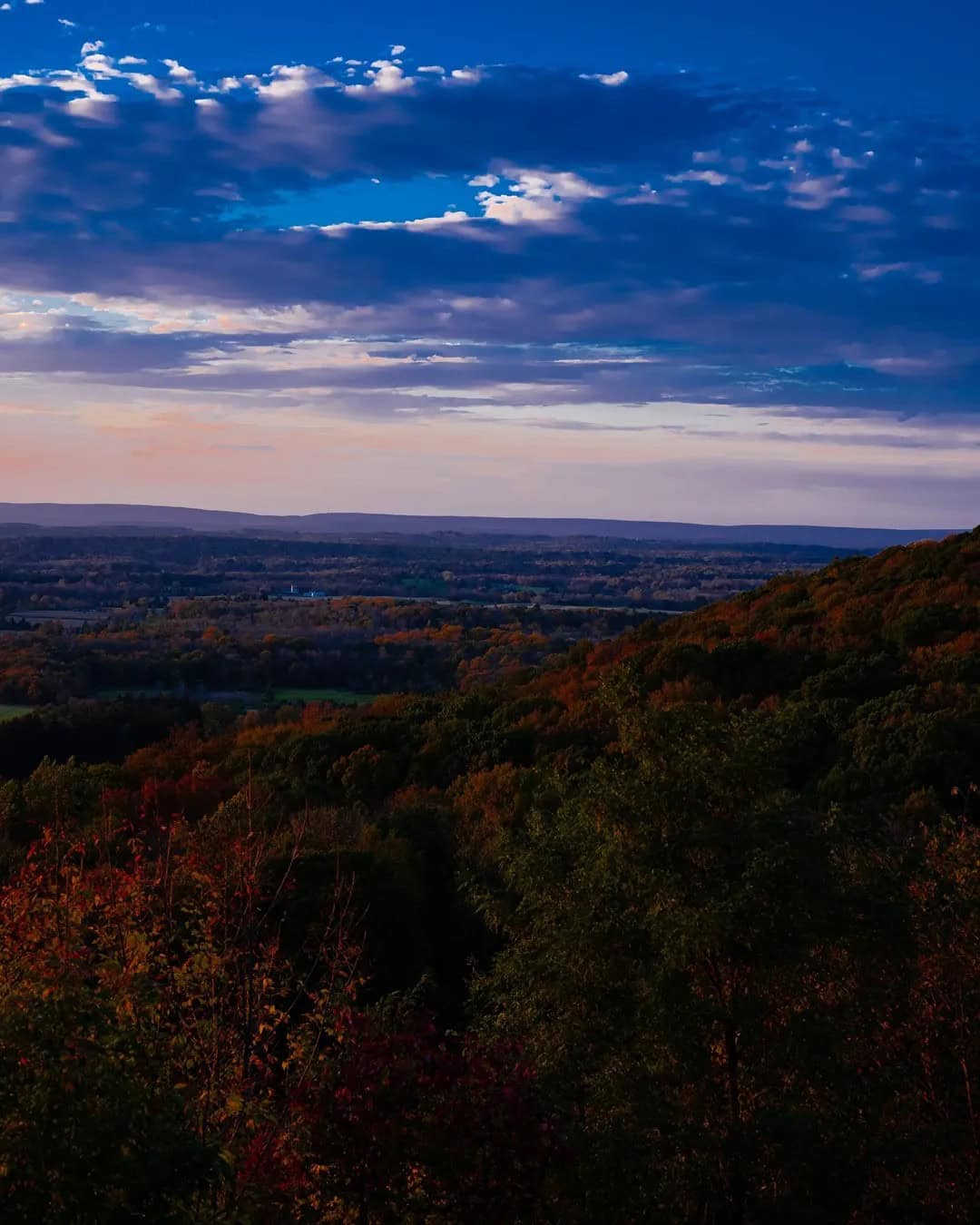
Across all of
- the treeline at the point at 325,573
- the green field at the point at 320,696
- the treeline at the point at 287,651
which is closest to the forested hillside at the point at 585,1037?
the treeline at the point at 287,651

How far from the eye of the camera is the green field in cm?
5960

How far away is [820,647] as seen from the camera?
33938 millimetres

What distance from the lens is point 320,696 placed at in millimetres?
62344

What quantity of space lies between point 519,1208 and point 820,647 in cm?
2715

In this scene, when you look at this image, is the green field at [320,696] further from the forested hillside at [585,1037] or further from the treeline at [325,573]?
the treeline at [325,573]

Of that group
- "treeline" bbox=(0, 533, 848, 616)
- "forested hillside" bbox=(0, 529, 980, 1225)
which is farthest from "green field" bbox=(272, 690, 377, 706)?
"treeline" bbox=(0, 533, 848, 616)

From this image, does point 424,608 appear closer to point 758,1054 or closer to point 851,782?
point 851,782

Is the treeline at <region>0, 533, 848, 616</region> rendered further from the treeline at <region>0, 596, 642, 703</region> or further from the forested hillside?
the forested hillside

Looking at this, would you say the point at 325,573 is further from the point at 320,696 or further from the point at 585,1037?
the point at 585,1037

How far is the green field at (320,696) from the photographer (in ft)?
196

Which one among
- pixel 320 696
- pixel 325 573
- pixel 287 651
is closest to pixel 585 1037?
pixel 320 696

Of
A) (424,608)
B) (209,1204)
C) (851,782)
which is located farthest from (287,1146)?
(424,608)

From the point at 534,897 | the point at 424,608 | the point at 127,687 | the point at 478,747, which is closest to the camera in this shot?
the point at 534,897

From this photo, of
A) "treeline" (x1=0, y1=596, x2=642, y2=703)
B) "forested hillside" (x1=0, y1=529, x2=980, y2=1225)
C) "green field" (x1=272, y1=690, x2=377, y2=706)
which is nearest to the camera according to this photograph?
"forested hillside" (x1=0, y1=529, x2=980, y2=1225)
